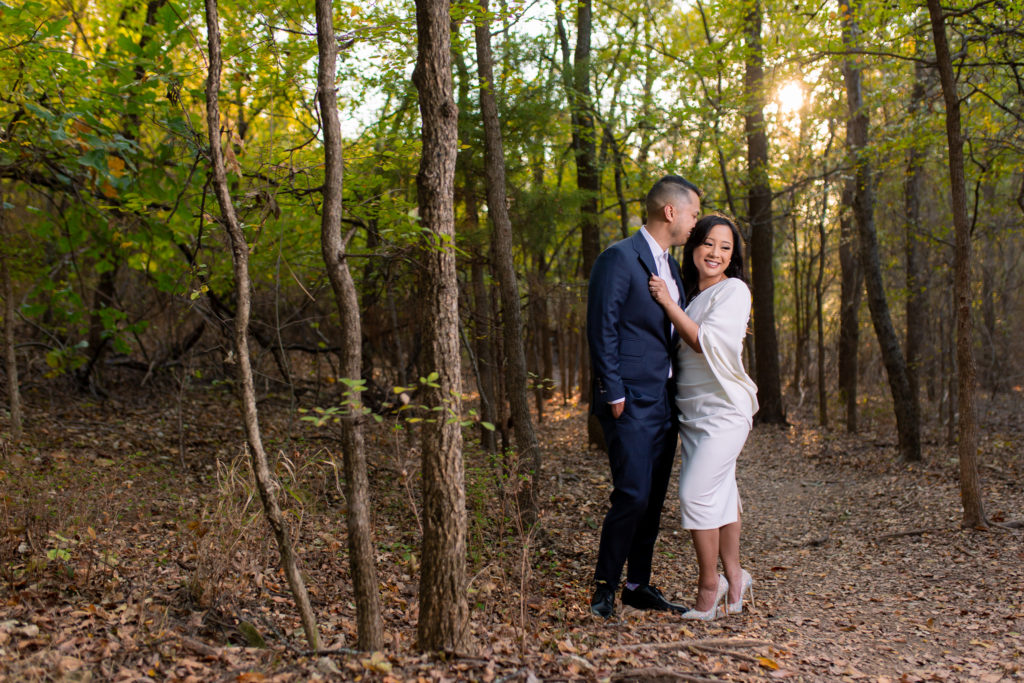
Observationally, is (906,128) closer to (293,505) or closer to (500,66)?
(500,66)

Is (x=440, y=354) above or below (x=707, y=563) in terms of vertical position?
above

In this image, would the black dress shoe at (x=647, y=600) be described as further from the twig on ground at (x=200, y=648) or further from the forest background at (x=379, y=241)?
the twig on ground at (x=200, y=648)

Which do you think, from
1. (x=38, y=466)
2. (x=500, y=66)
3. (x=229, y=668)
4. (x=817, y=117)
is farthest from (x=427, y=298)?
(x=817, y=117)

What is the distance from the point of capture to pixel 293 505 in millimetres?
5438

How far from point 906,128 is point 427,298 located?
809 centimetres

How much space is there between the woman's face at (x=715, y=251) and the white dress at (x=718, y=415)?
0.53 ft

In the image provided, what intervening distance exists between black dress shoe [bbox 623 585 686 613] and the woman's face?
74.7 inches

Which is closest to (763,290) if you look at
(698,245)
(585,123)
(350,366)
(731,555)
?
(585,123)

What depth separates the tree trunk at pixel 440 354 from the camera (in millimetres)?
2918

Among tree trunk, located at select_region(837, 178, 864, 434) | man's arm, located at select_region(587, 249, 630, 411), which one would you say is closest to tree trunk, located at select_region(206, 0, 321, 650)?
man's arm, located at select_region(587, 249, 630, 411)

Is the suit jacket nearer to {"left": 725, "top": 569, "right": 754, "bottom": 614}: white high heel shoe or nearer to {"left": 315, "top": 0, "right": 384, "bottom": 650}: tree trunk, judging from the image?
{"left": 725, "top": 569, "right": 754, "bottom": 614}: white high heel shoe

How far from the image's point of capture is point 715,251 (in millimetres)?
4203

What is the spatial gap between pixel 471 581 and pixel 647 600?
1422 mm

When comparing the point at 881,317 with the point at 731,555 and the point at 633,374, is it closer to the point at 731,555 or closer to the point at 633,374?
the point at 731,555
